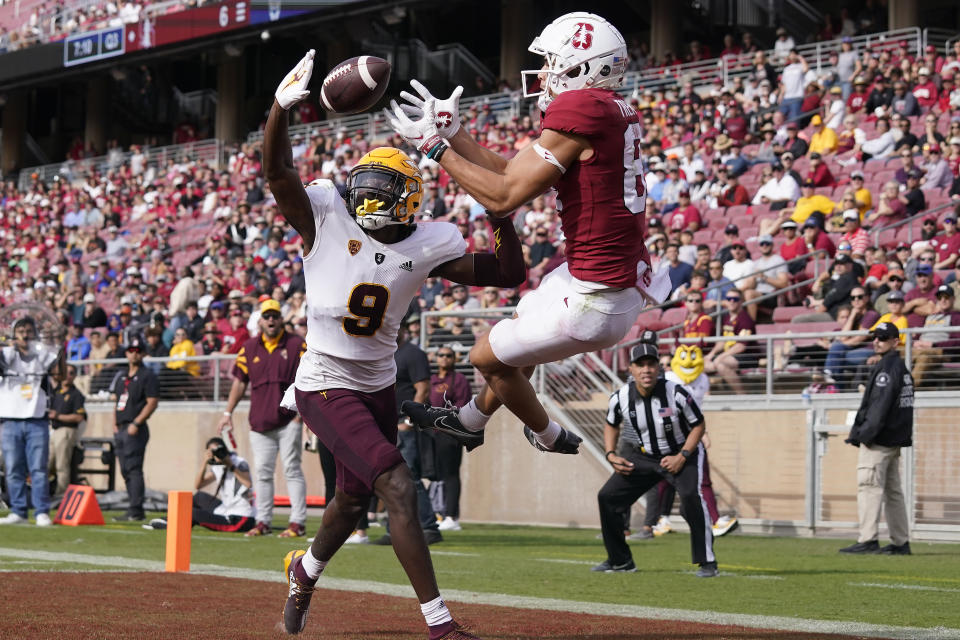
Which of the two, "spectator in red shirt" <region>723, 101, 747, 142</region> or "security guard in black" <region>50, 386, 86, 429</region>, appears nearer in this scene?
"security guard in black" <region>50, 386, 86, 429</region>

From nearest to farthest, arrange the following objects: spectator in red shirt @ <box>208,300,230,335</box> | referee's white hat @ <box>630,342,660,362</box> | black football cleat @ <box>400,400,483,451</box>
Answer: black football cleat @ <box>400,400,483,451</box>, referee's white hat @ <box>630,342,660,362</box>, spectator in red shirt @ <box>208,300,230,335</box>

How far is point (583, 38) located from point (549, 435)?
1747 millimetres

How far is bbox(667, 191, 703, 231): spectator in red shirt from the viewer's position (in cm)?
1719

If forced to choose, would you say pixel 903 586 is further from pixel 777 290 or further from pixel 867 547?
pixel 777 290

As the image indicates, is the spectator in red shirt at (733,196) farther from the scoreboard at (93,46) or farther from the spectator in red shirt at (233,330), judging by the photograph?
the scoreboard at (93,46)

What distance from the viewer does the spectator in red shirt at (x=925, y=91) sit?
17.5 meters

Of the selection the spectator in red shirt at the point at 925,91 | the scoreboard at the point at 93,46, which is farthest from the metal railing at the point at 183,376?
the scoreboard at the point at 93,46

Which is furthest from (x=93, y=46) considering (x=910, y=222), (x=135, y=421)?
(x=910, y=222)

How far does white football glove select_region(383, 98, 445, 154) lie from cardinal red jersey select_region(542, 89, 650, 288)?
0.41 meters

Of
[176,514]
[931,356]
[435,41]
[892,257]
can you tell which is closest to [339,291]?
[176,514]

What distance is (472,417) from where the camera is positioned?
590 cm

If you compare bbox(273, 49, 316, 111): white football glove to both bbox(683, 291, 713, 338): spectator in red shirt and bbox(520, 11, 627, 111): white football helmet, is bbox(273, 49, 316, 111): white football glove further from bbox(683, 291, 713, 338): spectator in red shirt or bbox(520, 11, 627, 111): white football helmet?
bbox(683, 291, 713, 338): spectator in red shirt

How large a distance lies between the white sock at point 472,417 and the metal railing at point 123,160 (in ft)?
86.7

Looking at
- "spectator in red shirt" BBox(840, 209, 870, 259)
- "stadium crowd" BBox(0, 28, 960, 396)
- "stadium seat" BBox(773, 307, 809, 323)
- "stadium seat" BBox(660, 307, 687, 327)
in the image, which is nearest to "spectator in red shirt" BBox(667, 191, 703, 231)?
"stadium crowd" BBox(0, 28, 960, 396)
